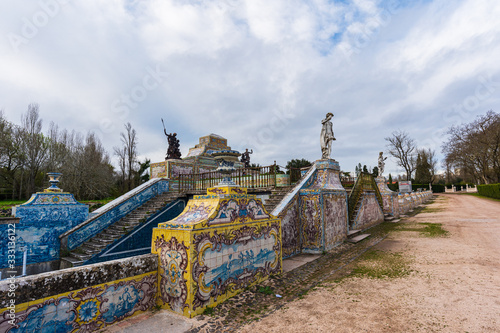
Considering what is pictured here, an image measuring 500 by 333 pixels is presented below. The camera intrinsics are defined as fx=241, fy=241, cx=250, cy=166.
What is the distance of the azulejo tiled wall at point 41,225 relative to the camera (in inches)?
296

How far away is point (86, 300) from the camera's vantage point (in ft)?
9.85

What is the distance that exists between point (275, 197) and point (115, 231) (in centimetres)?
633

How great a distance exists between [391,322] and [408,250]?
207 inches

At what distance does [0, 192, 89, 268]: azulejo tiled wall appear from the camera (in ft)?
24.7

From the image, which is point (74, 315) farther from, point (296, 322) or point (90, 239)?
point (90, 239)

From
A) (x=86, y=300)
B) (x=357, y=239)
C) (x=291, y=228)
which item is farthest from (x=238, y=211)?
(x=357, y=239)

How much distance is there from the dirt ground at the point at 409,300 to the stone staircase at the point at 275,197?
2.91 metres

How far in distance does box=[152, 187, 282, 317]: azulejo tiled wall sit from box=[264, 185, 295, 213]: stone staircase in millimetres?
2842

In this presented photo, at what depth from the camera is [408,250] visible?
7.62 meters

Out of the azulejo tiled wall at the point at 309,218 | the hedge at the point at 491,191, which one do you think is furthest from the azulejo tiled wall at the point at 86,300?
the hedge at the point at 491,191

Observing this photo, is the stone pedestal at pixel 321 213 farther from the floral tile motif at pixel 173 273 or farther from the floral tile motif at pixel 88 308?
Answer: the floral tile motif at pixel 88 308

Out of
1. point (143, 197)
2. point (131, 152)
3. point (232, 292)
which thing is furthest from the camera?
point (131, 152)

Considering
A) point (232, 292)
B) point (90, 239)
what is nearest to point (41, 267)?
point (90, 239)

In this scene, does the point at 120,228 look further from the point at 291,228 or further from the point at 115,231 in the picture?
the point at 291,228
